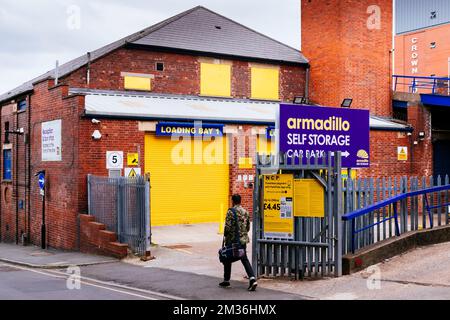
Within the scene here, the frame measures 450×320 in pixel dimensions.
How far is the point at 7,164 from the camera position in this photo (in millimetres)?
28109

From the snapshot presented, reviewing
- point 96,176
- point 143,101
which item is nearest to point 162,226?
point 96,176

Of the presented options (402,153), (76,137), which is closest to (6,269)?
(76,137)

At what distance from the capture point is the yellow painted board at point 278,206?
11656 mm

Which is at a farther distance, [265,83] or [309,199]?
[265,83]

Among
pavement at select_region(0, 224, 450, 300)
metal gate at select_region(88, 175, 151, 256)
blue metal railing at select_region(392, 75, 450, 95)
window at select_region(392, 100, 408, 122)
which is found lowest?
pavement at select_region(0, 224, 450, 300)

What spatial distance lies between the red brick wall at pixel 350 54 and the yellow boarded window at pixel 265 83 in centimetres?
200

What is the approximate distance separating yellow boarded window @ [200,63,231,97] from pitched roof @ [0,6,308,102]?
675 mm

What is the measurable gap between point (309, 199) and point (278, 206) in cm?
63

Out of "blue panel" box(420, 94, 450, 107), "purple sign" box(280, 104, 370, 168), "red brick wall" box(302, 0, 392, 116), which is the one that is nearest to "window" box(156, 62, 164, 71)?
"red brick wall" box(302, 0, 392, 116)

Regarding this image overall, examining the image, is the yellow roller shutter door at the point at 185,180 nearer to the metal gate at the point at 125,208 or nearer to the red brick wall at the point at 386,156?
the metal gate at the point at 125,208

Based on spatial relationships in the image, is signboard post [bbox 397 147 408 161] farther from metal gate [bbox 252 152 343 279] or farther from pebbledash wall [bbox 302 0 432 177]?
metal gate [bbox 252 152 343 279]

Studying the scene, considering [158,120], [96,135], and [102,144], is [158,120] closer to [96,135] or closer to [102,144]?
[102,144]

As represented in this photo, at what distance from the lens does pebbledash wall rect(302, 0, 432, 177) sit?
26875 millimetres

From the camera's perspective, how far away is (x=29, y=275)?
1460cm
